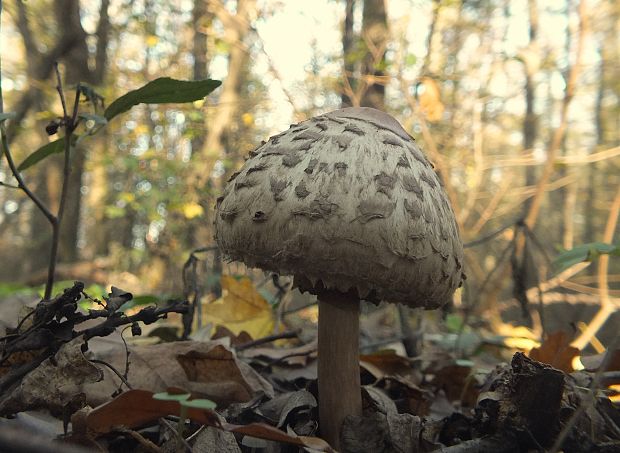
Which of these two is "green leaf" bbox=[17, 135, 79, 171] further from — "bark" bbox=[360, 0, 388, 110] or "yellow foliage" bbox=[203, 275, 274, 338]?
"bark" bbox=[360, 0, 388, 110]

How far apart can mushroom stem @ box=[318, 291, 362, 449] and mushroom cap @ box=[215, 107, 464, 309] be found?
107mm

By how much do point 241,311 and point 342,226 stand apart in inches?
67.1

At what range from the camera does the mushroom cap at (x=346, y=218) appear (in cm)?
149

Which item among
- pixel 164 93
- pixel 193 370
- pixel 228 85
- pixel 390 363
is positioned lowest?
pixel 390 363

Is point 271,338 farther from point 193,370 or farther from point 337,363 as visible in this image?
point 337,363

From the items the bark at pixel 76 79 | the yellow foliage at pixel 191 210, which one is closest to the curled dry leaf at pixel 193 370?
the yellow foliage at pixel 191 210

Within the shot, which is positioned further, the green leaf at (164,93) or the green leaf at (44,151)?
the green leaf at (44,151)

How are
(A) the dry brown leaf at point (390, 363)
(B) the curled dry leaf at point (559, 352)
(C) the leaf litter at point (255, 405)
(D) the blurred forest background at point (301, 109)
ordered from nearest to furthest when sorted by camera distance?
(C) the leaf litter at point (255, 405), (B) the curled dry leaf at point (559, 352), (A) the dry brown leaf at point (390, 363), (D) the blurred forest background at point (301, 109)

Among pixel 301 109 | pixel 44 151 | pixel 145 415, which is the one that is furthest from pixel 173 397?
pixel 301 109

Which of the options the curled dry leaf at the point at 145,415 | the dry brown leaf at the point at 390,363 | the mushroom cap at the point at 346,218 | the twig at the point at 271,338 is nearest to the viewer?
the curled dry leaf at the point at 145,415

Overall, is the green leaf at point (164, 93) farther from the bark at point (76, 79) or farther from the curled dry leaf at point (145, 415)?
the bark at point (76, 79)

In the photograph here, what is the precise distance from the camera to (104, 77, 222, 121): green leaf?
175cm

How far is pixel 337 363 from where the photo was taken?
71.1 inches

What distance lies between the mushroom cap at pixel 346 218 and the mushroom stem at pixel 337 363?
11 cm
